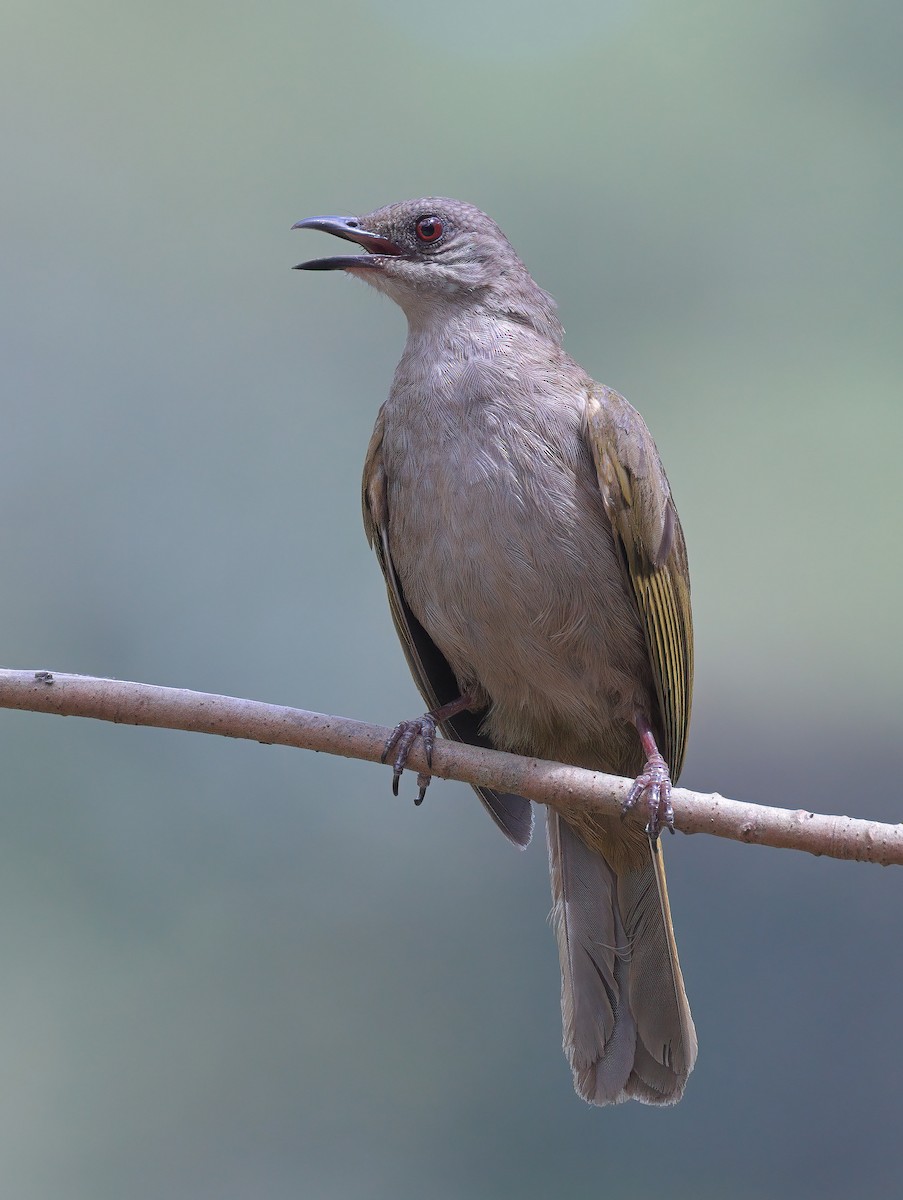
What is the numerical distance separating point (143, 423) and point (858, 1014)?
279cm

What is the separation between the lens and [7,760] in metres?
3.78

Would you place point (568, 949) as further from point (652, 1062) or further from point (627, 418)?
point (627, 418)

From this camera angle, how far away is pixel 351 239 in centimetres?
275

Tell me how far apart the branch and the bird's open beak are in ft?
3.39

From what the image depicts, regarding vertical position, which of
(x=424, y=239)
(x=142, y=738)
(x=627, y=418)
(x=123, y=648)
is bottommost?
(x=142, y=738)

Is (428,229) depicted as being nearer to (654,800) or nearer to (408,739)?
(408,739)

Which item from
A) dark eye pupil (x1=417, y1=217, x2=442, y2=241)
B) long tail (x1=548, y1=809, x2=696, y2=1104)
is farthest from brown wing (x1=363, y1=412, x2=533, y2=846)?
dark eye pupil (x1=417, y1=217, x2=442, y2=241)

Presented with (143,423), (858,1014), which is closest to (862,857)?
(858,1014)

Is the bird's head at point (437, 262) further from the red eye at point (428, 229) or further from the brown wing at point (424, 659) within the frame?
the brown wing at point (424, 659)

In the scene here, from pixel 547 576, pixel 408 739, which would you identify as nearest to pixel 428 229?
pixel 547 576

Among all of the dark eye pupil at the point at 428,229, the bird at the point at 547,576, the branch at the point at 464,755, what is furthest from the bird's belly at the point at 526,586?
the dark eye pupil at the point at 428,229

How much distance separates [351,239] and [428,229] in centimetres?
17

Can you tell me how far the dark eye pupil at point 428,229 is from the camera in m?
2.75

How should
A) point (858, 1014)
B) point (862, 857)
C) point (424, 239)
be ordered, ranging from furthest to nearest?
point (858, 1014) → point (424, 239) → point (862, 857)
